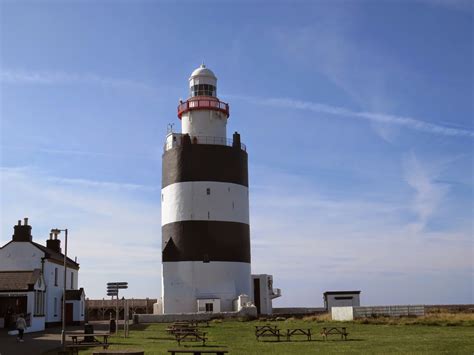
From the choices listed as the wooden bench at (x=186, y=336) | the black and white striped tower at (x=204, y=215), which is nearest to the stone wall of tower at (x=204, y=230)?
the black and white striped tower at (x=204, y=215)

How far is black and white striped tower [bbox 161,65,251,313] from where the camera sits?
4297 centimetres

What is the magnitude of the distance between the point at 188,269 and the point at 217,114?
11.7m

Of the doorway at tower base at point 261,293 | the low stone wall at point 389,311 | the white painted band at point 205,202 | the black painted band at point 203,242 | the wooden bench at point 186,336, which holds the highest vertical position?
the white painted band at point 205,202

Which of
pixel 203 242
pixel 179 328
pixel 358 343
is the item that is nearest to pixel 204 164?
pixel 203 242

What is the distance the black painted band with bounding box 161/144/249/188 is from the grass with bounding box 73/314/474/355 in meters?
17.2

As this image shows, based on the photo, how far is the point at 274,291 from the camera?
4909cm

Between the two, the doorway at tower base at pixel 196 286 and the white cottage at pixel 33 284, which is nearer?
the white cottage at pixel 33 284

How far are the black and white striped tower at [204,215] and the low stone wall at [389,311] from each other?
12.1 metres

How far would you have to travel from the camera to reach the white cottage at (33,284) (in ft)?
108

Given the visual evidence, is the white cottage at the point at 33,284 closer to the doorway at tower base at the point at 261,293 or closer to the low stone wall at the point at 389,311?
the doorway at tower base at the point at 261,293

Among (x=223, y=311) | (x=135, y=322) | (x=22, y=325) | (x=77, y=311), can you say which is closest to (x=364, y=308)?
(x=223, y=311)

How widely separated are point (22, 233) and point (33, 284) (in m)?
6.00

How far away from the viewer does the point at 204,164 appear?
44156 mm

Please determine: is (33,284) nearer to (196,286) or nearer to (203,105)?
(196,286)
